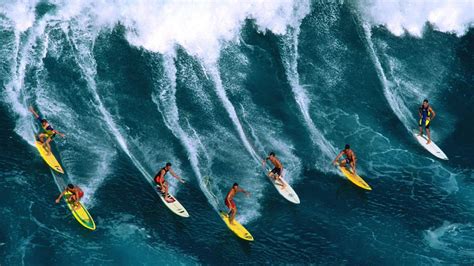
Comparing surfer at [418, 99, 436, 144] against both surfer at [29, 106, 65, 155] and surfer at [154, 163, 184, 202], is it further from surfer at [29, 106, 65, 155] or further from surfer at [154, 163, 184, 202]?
surfer at [29, 106, 65, 155]

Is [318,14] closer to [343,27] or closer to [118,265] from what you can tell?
[343,27]

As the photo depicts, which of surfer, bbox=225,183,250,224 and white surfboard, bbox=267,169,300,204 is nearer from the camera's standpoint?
surfer, bbox=225,183,250,224

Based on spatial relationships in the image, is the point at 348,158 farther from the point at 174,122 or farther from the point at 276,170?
the point at 174,122

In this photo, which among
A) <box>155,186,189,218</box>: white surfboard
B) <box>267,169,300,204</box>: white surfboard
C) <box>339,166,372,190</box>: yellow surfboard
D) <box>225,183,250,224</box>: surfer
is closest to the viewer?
<box>225,183,250,224</box>: surfer

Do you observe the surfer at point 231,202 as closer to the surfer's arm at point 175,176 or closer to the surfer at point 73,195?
the surfer's arm at point 175,176

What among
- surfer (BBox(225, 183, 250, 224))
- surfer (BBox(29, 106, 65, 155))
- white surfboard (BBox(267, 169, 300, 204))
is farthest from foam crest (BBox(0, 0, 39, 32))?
white surfboard (BBox(267, 169, 300, 204))

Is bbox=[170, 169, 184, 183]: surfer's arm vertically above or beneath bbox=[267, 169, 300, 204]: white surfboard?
beneath

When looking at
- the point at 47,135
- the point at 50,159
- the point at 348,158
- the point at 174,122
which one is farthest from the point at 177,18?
the point at 348,158
